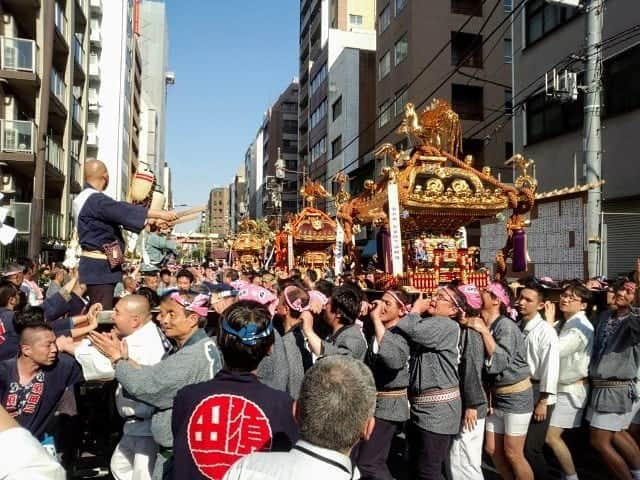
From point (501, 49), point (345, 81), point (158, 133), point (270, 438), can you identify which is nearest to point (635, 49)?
point (270, 438)

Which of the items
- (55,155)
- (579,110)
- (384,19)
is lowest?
(55,155)

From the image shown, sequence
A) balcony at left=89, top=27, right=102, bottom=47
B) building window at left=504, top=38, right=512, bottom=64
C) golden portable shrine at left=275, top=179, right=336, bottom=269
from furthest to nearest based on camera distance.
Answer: balcony at left=89, top=27, right=102, bottom=47, building window at left=504, top=38, right=512, bottom=64, golden portable shrine at left=275, top=179, right=336, bottom=269

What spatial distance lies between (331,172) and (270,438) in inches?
1461

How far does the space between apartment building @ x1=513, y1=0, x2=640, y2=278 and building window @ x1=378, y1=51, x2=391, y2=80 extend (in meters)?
12.6

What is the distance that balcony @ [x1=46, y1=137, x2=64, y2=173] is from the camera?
742 inches

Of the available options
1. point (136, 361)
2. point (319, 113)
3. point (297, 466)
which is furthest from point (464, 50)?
point (297, 466)

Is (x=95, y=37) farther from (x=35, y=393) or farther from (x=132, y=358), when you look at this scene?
(x=132, y=358)

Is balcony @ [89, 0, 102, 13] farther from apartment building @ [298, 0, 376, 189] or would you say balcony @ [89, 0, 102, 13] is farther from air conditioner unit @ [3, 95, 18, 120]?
air conditioner unit @ [3, 95, 18, 120]

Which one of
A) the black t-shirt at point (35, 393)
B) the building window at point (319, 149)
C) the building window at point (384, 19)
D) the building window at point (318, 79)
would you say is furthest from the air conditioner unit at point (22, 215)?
the building window at point (318, 79)

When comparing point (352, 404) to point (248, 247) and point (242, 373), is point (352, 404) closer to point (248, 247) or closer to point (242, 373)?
point (242, 373)

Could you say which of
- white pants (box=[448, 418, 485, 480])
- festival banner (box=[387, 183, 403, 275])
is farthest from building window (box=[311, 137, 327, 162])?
white pants (box=[448, 418, 485, 480])

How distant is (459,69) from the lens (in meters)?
27.4

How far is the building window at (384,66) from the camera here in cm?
2995

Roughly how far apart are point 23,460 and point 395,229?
6297 mm
